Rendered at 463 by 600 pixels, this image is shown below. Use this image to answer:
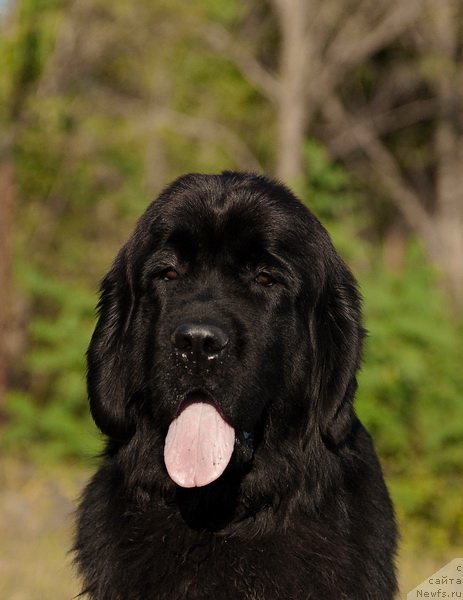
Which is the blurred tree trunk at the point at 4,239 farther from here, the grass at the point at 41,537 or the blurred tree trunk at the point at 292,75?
the blurred tree trunk at the point at 292,75

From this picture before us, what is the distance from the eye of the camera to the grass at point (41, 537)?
5.85 meters

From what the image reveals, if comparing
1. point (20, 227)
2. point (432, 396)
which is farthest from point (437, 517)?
point (20, 227)

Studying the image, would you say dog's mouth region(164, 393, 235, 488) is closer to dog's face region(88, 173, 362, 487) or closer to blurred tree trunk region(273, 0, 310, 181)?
dog's face region(88, 173, 362, 487)

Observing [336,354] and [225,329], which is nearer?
[225,329]

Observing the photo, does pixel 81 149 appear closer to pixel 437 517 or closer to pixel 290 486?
pixel 437 517

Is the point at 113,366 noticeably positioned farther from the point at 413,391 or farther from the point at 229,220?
the point at 413,391

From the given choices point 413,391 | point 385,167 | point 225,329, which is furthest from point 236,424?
point 385,167

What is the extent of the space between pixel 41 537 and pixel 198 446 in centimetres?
465

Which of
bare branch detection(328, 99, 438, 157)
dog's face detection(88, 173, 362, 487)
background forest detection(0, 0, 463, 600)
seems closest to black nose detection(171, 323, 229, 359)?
dog's face detection(88, 173, 362, 487)

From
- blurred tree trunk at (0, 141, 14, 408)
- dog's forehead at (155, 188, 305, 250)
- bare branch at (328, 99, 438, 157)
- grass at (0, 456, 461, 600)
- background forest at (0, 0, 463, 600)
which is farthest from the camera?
bare branch at (328, 99, 438, 157)

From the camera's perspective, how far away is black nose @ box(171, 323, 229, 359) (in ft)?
11.2

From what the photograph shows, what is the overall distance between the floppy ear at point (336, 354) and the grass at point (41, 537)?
1350mm

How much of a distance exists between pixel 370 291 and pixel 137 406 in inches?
233

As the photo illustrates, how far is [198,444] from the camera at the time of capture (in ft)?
11.7
